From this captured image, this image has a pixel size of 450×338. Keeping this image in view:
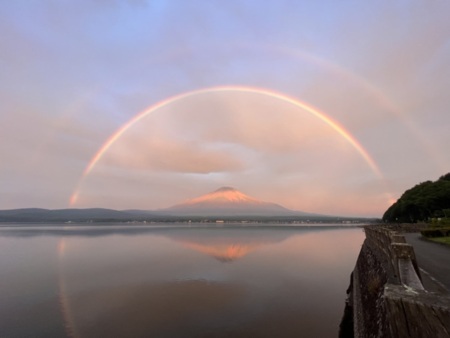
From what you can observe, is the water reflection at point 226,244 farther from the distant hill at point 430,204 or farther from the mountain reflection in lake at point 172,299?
the distant hill at point 430,204

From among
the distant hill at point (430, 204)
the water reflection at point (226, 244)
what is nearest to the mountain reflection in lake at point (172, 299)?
the water reflection at point (226, 244)

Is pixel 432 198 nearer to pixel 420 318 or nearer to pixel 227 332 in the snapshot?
pixel 227 332

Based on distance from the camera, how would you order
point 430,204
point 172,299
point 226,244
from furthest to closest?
point 226,244 < point 430,204 < point 172,299

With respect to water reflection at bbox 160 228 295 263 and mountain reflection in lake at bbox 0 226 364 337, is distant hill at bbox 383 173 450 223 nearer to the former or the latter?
water reflection at bbox 160 228 295 263

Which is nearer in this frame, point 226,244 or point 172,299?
point 172,299

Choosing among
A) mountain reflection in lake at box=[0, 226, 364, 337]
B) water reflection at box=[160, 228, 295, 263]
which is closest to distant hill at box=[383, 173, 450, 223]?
water reflection at box=[160, 228, 295, 263]

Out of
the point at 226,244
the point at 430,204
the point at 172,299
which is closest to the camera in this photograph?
the point at 172,299

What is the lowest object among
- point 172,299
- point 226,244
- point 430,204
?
point 172,299

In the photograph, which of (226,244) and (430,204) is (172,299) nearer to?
(226,244)

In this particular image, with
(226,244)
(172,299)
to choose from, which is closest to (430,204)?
(226,244)

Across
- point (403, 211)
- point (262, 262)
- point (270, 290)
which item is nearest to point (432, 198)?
point (403, 211)

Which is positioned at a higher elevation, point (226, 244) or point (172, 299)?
point (226, 244)

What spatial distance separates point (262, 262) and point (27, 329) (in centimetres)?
3362

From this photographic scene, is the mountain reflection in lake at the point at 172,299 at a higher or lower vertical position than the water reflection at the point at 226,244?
lower
